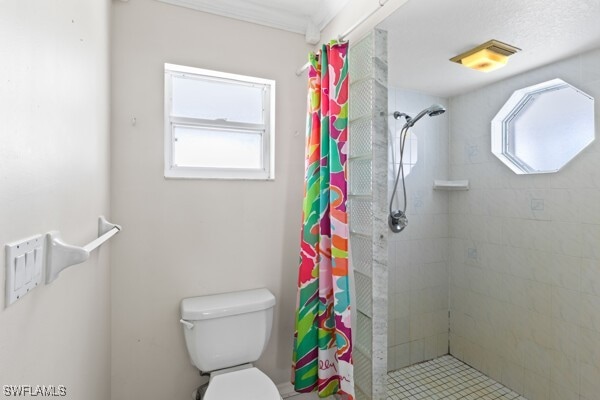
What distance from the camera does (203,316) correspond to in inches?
55.0

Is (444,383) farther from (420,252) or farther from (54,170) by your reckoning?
(54,170)

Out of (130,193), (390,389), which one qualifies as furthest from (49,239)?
(390,389)

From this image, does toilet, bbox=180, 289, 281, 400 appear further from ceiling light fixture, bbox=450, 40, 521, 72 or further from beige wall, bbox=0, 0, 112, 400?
ceiling light fixture, bbox=450, 40, 521, 72

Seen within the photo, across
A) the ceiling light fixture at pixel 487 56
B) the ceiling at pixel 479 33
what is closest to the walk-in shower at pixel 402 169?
the ceiling at pixel 479 33

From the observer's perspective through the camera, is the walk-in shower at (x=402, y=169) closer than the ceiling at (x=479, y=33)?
No

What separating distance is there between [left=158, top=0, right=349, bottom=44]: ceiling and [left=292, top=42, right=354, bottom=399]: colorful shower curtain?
33cm

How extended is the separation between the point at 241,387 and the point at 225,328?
283 mm

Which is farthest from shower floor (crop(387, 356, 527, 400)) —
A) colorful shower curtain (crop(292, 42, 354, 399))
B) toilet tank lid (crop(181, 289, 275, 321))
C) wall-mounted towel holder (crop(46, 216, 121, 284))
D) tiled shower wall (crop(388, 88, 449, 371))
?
wall-mounted towel holder (crop(46, 216, 121, 284))

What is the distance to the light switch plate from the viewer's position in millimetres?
483

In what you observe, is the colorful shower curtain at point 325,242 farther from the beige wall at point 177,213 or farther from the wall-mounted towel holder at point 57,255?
the wall-mounted towel holder at point 57,255

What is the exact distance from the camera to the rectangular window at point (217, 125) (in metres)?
1.61

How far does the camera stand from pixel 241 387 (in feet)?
4.12

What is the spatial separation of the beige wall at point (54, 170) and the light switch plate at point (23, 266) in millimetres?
19

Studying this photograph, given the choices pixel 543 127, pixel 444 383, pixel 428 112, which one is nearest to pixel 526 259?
pixel 543 127
